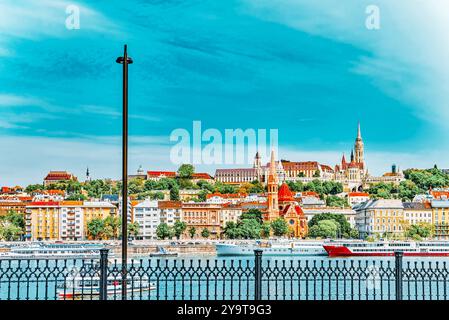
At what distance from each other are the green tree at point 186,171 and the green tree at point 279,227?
9.69 metres

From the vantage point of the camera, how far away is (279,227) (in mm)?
51781

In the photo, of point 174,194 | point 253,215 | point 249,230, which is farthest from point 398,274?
point 174,194

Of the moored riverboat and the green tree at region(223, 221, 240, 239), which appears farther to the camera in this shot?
the green tree at region(223, 221, 240, 239)

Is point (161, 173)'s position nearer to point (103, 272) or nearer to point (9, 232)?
point (9, 232)

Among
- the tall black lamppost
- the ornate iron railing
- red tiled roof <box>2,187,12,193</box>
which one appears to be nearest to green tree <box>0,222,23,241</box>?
red tiled roof <box>2,187,12,193</box>

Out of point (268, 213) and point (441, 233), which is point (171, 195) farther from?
point (441, 233)

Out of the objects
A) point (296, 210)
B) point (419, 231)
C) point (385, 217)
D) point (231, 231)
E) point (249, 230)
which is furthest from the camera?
point (296, 210)

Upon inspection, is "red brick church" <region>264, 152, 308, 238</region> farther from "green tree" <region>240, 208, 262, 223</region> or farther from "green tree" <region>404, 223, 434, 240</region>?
"green tree" <region>404, 223, 434, 240</region>

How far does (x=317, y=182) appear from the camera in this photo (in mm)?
66000

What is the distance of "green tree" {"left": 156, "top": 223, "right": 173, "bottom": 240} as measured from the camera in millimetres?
49912

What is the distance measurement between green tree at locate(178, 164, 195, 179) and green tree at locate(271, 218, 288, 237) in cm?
969

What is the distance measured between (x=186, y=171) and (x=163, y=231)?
1047 centimetres
